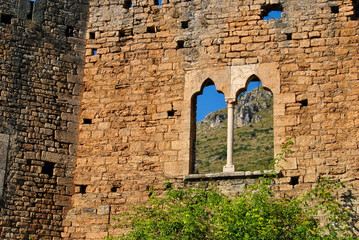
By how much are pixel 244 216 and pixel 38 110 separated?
4344 millimetres

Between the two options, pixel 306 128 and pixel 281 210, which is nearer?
pixel 281 210

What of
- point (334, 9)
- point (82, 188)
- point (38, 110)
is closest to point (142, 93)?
point (38, 110)

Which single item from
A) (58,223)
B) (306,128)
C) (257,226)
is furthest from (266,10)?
(58,223)

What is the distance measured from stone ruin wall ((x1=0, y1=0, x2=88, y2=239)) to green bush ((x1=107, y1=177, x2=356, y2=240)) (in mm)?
1509

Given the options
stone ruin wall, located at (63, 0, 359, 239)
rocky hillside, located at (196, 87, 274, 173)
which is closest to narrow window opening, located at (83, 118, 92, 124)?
stone ruin wall, located at (63, 0, 359, 239)

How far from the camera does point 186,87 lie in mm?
12391

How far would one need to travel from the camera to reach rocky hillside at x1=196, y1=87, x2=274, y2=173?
25.9 meters

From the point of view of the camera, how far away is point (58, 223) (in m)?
12.1

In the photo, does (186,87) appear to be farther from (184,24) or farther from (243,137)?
(243,137)

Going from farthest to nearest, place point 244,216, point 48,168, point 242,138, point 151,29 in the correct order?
point 242,138
point 151,29
point 48,168
point 244,216

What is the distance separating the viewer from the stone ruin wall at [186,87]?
1152 cm

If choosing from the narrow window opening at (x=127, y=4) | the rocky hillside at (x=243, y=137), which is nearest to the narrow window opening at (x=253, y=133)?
the rocky hillside at (x=243, y=137)

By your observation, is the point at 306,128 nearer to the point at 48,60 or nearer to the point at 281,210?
the point at 281,210

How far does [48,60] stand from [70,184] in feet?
7.50
